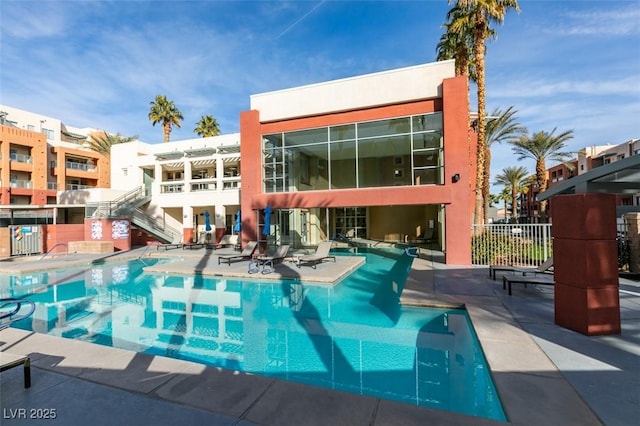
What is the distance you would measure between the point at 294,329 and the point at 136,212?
21584 millimetres

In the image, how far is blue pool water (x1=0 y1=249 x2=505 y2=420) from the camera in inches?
177

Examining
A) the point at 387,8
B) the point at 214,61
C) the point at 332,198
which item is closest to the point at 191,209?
the point at 214,61

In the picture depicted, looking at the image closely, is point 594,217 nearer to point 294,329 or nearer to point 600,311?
point 600,311

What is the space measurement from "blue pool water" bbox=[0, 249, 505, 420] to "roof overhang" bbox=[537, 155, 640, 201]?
11.4 ft

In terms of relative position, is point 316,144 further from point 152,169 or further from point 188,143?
point 152,169

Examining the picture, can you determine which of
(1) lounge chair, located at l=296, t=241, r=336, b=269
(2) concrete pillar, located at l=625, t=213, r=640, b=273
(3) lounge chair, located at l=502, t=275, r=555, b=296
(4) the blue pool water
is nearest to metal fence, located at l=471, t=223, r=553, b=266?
(2) concrete pillar, located at l=625, t=213, r=640, b=273

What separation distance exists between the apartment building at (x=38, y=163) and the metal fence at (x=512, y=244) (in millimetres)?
39548

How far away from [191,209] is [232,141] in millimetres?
6932

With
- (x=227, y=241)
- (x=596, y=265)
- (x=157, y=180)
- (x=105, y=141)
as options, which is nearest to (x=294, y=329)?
(x=596, y=265)

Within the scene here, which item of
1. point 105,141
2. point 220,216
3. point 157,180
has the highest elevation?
point 105,141

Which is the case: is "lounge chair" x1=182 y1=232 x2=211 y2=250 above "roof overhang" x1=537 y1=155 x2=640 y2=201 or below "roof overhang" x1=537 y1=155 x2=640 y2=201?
below

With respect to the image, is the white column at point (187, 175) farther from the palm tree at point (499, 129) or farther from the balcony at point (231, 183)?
the palm tree at point (499, 129)

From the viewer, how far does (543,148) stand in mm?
28547

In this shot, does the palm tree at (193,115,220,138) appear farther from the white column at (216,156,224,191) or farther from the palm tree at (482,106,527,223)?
the palm tree at (482,106,527,223)
